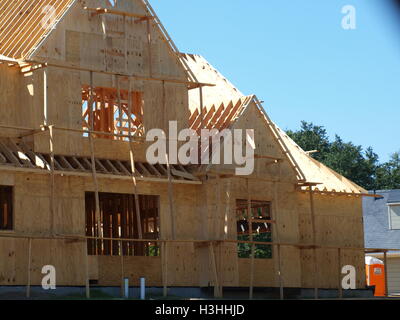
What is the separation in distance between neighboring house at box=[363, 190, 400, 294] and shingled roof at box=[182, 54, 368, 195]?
55.9 ft

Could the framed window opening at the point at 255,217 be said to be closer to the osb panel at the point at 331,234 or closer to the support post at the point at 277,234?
the support post at the point at 277,234

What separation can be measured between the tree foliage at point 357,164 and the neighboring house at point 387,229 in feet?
60.8

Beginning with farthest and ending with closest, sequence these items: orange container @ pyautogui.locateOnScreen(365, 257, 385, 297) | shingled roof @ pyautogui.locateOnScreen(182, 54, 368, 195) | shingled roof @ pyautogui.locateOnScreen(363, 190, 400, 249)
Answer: shingled roof @ pyautogui.locateOnScreen(363, 190, 400, 249), orange container @ pyautogui.locateOnScreen(365, 257, 385, 297), shingled roof @ pyautogui.locateOnScreen(182, 54, 368, 195)

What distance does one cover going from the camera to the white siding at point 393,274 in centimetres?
5066

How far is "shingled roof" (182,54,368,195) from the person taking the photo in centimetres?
3177

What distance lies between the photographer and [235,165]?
101ft

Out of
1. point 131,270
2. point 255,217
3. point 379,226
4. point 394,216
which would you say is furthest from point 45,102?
point 379,226

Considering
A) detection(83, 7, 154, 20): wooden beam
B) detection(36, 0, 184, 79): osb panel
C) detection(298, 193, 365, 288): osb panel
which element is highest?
Answer: detection(83, 7, 154, 20): wooden beam

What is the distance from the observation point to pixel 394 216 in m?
52.8

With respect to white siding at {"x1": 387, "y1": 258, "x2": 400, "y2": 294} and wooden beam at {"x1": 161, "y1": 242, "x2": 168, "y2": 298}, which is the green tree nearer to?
white siding at {"x1": 387, "y1": 258, "x2": 400, "y2": 294}

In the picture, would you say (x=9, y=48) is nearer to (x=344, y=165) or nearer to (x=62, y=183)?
(x=62, y=183)

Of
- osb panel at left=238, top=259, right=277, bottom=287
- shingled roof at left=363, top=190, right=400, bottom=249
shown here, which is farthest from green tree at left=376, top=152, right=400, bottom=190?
osb panel at left=238, top=259, right=277, bottom=287
